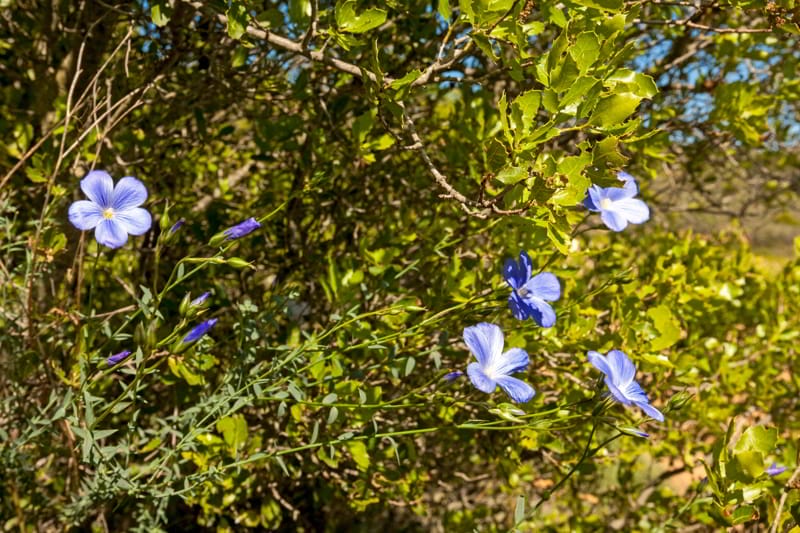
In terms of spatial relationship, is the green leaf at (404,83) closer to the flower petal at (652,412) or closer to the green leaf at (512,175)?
the green leaf at (512,175)

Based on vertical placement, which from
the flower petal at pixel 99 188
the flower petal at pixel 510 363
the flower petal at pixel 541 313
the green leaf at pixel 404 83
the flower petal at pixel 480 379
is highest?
the green leaf at pixel 404 83

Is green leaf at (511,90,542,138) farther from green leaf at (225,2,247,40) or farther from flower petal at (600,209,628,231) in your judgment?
green leaf at (225,2,247,40)

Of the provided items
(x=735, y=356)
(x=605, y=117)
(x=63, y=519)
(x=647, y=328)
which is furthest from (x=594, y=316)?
(x=63, y=519)

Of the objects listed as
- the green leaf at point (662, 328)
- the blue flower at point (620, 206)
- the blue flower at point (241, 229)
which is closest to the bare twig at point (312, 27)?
the blue flower at point (241, 229)

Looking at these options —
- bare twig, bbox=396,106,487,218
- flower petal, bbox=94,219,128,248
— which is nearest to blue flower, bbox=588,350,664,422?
bare twig, bbox=396,106,487,218

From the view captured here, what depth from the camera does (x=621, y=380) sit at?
1317 mm

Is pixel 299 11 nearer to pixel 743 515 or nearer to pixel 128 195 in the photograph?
pixel 128 195

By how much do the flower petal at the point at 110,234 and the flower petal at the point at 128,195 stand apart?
0.05 m

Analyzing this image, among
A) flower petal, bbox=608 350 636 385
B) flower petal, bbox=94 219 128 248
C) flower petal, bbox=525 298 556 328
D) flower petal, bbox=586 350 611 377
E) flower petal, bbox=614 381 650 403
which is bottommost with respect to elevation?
flower petal, bbox=614 381 650 403

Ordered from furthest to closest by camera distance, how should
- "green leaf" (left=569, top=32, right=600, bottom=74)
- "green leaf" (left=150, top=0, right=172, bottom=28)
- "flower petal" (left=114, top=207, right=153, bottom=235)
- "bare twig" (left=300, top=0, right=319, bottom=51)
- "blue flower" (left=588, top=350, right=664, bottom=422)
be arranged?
"green leaf" (left=150, top=0, right=172, bottom=28), "bare twig" (left=300, top=0, right=319, bottom=51), "flower petal" (left=114, top=207, right=153, bottom=235), "blue flower" (left=588, top=350, right=664, bottom=422), "green leaf" (left=569, top=32, right=600, bottom=74)

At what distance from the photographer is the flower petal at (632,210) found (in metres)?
1.52

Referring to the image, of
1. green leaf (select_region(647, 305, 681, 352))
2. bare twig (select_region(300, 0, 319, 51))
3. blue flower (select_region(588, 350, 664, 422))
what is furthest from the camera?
green leaf (select_region(647, 305, 681, 352))

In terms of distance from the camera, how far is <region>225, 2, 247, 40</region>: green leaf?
1.38 metres

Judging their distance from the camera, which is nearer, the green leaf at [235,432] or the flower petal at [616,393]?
the flower petal at [616,393]
